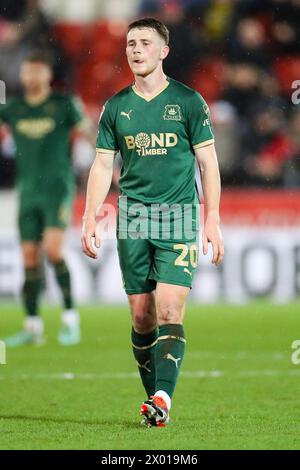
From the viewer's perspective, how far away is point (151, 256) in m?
6.04

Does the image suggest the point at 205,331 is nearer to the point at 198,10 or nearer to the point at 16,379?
the point at 16,379

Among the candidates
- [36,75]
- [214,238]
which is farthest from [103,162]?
[36,75]

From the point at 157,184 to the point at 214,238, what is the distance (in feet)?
1.51

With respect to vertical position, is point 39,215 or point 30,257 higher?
point 39,215

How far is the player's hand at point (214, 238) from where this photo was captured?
5660 millimetres

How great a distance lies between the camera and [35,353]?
9.65 metres

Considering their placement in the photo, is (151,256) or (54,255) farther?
(54,255)

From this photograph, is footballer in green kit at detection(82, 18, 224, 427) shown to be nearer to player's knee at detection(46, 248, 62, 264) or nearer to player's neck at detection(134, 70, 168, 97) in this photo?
player's neck at detection(134, 70, 168, 97)

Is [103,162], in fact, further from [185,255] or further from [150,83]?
[185,255]

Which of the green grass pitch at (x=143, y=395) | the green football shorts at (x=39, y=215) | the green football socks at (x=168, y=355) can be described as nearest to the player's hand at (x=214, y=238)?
the green football socks at (x=168, y=355)

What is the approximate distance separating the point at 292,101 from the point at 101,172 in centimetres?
984

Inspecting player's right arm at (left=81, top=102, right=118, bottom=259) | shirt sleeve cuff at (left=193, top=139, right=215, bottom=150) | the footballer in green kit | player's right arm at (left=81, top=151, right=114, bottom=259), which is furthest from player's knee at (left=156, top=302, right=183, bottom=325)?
shirt sleeve cuff at (left=193, top=139, right=215, bottom=150)

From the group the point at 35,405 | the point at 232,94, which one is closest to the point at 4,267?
the point at 232,94

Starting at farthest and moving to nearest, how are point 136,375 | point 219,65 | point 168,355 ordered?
point 219,65 < point 136,375 < point 168,355
